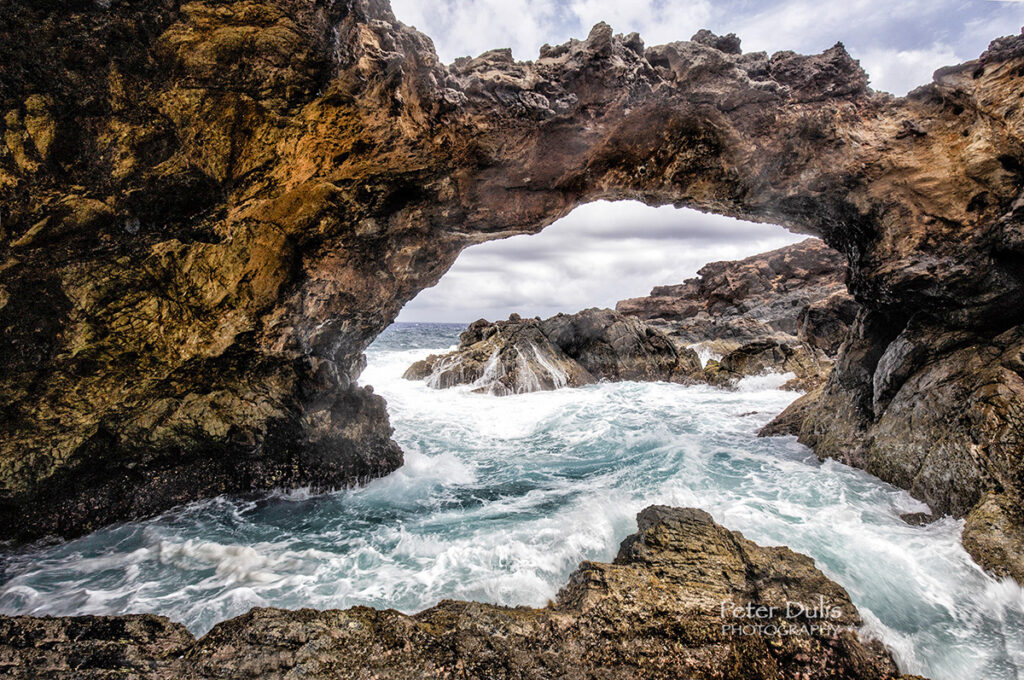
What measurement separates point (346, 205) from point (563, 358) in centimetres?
1470

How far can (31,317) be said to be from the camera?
16.6ft

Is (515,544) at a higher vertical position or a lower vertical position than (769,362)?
lower

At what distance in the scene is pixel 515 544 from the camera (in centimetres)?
562

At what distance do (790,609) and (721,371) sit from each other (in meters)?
16.4

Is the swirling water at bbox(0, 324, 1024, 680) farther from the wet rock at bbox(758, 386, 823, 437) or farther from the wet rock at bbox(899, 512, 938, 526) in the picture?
the wet rock at bbox(758, 386, 823, 437)

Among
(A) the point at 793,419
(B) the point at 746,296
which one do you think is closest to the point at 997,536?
(A) the point at 793,419

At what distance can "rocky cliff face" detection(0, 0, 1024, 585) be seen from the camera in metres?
4.72

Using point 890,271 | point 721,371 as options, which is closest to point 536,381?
point 721,371

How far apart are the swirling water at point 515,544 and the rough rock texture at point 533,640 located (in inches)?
30.2

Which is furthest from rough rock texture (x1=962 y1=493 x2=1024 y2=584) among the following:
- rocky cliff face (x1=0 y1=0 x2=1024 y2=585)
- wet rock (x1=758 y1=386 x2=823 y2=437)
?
wet rock (x1=758 y1=386 x2=823 y2=437)

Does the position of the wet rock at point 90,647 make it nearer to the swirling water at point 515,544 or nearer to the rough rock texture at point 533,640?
the rough rock texture at point 533,640

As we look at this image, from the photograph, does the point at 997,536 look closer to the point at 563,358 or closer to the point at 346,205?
the point at 346,205

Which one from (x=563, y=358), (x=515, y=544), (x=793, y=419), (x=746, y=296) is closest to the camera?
(x=515, y=544)

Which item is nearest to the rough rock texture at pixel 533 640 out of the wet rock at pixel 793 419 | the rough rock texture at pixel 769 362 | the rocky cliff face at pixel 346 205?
the rocky cliff face at pixel 346 205
